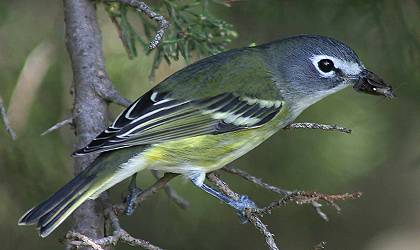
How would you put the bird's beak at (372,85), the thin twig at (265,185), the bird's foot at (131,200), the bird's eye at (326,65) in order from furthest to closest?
the bird's eye at (326,65) < the bird's beak at (372,85) < the bird's foot at (131,200) < the thin twig at (265,185)

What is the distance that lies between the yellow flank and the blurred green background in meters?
0.62

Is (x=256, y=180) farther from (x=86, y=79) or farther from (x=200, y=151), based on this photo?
(x=86, y=79)

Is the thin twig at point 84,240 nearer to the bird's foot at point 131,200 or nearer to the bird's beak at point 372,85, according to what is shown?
the bird's foot at point 131,200

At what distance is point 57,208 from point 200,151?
634 mm

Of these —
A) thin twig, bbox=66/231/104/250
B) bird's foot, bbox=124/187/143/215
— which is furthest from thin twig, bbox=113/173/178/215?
thin twig, bbox=66/231/104/250

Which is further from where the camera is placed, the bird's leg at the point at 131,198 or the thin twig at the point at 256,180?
the bird's leg at the point at 131,198

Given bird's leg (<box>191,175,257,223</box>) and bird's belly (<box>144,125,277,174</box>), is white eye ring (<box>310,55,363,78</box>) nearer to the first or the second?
bird's belly (<box>144,125,277,174</box>)

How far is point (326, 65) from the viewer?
11.4 ft

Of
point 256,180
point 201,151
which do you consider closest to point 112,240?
point 256,180

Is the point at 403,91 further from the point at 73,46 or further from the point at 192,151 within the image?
the point at 73,46

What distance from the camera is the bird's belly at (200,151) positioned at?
10.3 feet

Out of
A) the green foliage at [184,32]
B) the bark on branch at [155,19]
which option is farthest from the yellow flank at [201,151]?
the bark on branch at [155,19]

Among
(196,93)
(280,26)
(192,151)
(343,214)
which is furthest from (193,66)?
(343,214)

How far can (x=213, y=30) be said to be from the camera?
3.39 m
